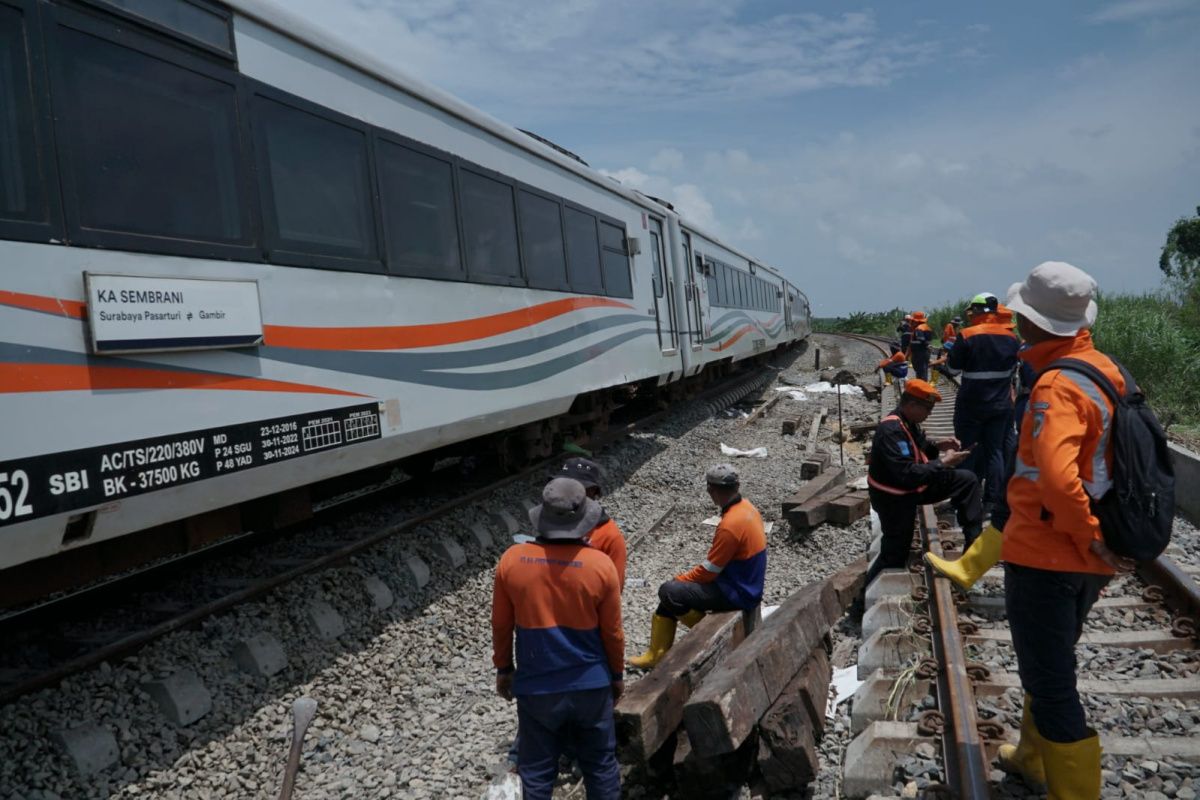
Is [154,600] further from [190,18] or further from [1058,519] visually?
[1058,519]

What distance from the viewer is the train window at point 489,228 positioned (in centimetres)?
665

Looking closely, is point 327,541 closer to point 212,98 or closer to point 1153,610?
point 212,98

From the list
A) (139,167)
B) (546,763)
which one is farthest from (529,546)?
(139,167)

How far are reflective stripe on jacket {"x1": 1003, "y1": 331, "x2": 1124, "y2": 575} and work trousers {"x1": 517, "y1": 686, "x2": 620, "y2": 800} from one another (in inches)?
66.7

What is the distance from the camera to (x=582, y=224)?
9.12 metres

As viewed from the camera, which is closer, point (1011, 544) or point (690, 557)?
point (1011, 544)

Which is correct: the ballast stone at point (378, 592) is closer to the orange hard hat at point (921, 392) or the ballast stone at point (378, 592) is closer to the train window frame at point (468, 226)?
the train window frame at point (468, 226)

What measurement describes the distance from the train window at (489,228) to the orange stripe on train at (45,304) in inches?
131

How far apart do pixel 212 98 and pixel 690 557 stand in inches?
201

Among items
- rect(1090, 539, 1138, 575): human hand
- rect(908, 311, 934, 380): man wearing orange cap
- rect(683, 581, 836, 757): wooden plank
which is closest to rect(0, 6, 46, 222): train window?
rect(683, 581, 836, 757): wooden plank

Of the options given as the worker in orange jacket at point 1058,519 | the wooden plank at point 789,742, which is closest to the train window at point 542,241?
the wooden plank at point 789,742

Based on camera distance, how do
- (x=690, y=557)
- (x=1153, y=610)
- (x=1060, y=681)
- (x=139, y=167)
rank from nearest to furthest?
(x=1060, y=681)
(x=139, y=167)
(x=1153, y=610)
(x=690, y=557)

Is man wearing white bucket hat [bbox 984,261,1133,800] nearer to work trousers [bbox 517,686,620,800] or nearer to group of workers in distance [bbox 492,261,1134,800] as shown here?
group of workers in distance [bbox 492,261,1134,800]

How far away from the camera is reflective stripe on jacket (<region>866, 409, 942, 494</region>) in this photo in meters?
5.75
